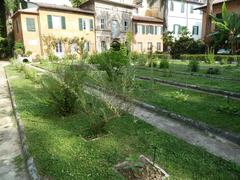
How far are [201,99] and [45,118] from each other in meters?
4.56

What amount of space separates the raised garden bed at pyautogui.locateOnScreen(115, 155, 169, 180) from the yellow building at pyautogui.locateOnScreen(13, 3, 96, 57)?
2258 centimetres

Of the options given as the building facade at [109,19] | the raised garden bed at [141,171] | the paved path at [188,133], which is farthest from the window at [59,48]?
the raised garden bed at [141,171]

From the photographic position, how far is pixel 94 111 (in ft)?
14.4

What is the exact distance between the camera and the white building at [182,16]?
3947 cm

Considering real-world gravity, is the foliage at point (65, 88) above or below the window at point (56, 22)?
below

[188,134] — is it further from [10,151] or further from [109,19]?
[109,19]

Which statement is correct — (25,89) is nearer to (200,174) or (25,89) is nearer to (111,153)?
(111,153)

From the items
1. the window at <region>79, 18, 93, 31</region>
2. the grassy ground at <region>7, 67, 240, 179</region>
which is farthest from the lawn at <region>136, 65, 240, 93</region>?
the window at <region>79, 18, 93, 31</region>

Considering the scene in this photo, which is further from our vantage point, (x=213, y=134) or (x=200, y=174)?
(x=213, y=134)

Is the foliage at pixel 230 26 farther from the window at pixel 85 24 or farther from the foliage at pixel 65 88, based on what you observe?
the foliage at pixel 65 88

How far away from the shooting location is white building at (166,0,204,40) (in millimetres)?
39469

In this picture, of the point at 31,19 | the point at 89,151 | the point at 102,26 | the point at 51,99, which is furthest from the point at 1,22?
the point at 89,151

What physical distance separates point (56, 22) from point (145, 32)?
14.8 meters

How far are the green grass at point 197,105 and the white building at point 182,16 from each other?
34.1 meters
